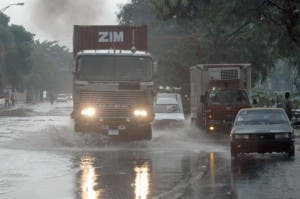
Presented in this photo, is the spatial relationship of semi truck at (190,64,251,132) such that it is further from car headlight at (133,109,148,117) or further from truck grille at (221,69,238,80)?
car headlight at (133,109,148,117)

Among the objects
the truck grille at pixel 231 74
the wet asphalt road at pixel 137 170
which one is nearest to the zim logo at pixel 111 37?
the wet asphalt road at pixel 137 170

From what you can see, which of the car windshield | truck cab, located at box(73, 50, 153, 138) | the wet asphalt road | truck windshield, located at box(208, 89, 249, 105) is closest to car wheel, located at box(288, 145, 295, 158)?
the wet asphalt road

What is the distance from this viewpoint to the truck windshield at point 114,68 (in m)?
26.6

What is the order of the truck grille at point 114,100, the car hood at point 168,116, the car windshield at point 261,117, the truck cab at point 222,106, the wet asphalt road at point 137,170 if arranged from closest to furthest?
1. the wet asphalt road at point 137,170
2. the car windshield at point 261,117
3. the truck grille at point 114,100
4. the truck cab at point 222,106
5. the car hood at point 168,116

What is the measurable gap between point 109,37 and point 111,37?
9 centimetres

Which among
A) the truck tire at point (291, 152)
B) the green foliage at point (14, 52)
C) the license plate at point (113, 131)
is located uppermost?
the green foliage at point (14, 52)

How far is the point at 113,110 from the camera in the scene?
89.5ft

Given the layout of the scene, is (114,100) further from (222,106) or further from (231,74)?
(231,74)

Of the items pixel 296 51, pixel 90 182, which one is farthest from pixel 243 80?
pixel 90 182

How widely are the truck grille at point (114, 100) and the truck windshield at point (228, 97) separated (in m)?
8.26

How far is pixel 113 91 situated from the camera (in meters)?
26.8

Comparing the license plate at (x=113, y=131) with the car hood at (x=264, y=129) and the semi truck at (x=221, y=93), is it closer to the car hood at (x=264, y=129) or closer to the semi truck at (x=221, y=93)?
the car hood at (x=264, y=129)

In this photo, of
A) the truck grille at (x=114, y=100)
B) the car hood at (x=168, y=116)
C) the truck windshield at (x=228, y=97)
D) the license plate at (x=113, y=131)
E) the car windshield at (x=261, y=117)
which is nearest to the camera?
the car windshield at (x=261, y=117)

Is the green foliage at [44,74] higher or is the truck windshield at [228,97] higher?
the green foliage at [44,74]
